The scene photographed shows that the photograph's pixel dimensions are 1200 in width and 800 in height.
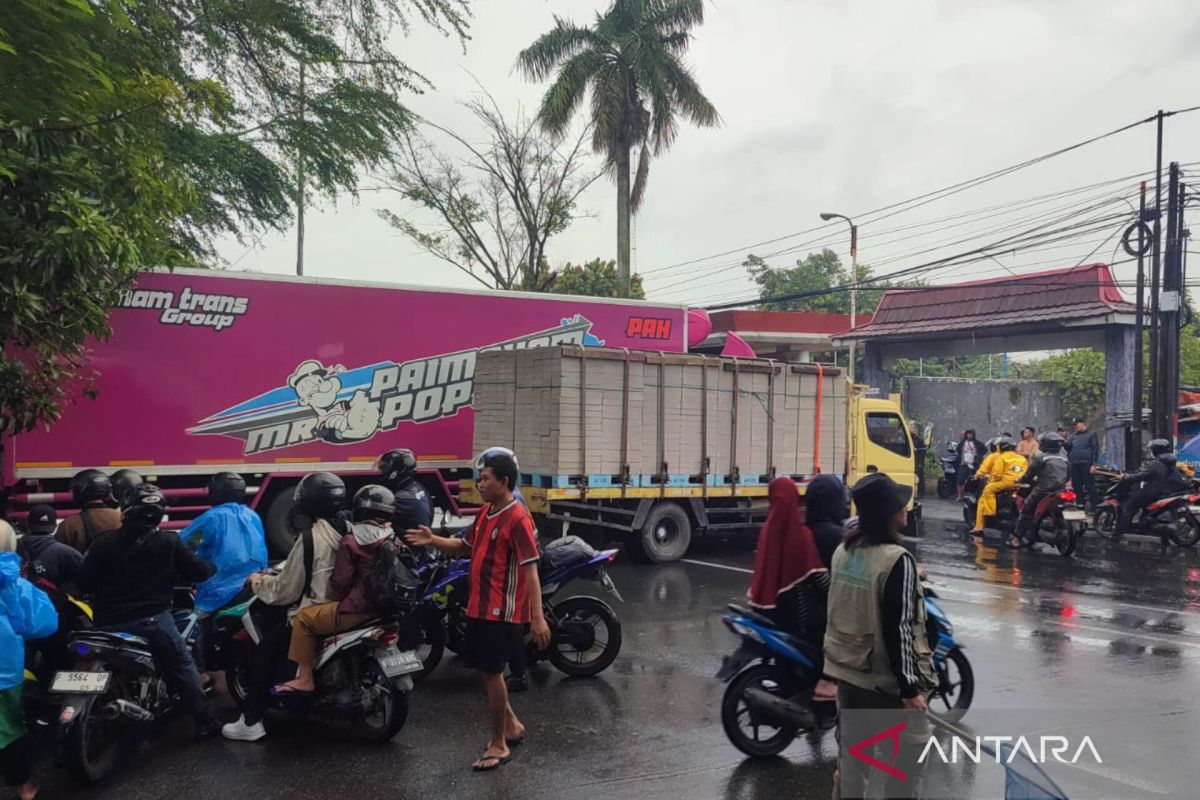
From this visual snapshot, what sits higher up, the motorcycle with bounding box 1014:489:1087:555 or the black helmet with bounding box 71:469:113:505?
the black helmet with bounding box 71:469:113:505

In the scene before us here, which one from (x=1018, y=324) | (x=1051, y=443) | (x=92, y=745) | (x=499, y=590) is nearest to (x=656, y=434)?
(x=1051, y=443)

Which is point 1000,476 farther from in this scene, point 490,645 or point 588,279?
point 588,279

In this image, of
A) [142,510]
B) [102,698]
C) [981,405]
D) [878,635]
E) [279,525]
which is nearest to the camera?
[878,635]

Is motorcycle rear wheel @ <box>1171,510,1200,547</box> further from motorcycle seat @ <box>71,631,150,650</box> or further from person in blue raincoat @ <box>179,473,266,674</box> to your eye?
motorcycle seat @ <box>71,631,150,650</box>

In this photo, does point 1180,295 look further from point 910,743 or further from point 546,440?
point 910,743

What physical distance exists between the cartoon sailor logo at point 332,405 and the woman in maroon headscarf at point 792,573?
7482mm

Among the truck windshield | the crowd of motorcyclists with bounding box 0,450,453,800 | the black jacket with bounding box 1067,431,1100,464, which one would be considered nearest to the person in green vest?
the crowd of motorcyclists with bounding box 0,450,453,800

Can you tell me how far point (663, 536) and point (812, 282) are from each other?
132 feet

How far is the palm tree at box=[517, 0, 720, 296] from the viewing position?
23062mm

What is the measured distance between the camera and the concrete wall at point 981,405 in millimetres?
25156

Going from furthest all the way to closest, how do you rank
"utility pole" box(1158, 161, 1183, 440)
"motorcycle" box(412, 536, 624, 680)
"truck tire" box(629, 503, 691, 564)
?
"utility pole" box(1158, 161, 1183, 440) < "truck tire" box(629, 503, 691, 564) < "motorcycle" box(412, 536, 624, 680)

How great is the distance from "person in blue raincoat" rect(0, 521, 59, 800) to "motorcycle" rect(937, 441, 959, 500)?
20.2 m

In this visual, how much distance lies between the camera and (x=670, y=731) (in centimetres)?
550

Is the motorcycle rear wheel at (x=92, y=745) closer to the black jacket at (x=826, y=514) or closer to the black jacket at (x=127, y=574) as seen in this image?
the black jacket at (x=127, y=574)
